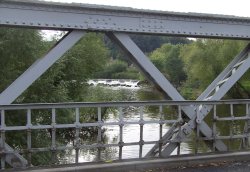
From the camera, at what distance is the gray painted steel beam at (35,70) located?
6.61 meters

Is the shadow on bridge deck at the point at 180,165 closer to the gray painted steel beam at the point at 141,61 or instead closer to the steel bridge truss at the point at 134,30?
the steel bridge truss at the point at 134,30

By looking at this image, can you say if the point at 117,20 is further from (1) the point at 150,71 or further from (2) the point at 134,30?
(1) the point at 150,71

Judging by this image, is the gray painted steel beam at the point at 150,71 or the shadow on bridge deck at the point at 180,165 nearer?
the shadow on bridge deck at the point at 180,165

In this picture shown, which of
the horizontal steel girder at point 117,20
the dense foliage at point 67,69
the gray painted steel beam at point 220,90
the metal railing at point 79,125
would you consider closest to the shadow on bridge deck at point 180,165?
the metal railing at point 79,125

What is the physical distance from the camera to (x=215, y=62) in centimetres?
4669

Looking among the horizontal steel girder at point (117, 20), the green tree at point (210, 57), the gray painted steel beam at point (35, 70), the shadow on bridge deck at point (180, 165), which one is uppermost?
the green tree at point (210, 57)

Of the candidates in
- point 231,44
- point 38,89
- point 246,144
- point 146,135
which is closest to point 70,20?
point 246,144

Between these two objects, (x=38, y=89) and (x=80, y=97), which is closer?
(x=38, y=89)

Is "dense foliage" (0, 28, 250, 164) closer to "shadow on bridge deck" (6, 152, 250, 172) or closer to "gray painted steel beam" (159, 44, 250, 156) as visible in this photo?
"gray painted steel beam" (159, 44, 250, 156)

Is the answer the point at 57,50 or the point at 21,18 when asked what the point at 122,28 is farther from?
the point at 21,18

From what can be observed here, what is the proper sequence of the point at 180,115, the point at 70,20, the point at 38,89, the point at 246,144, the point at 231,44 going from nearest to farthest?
the point at 70,20 < the point at 180,115 < the point at 246,144 < the point at 38,89 < the point at 231,44

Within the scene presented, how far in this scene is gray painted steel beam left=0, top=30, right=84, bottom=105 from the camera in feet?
21.7

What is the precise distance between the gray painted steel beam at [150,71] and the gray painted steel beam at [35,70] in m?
0.78

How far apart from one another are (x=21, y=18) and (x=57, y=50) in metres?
0.80
